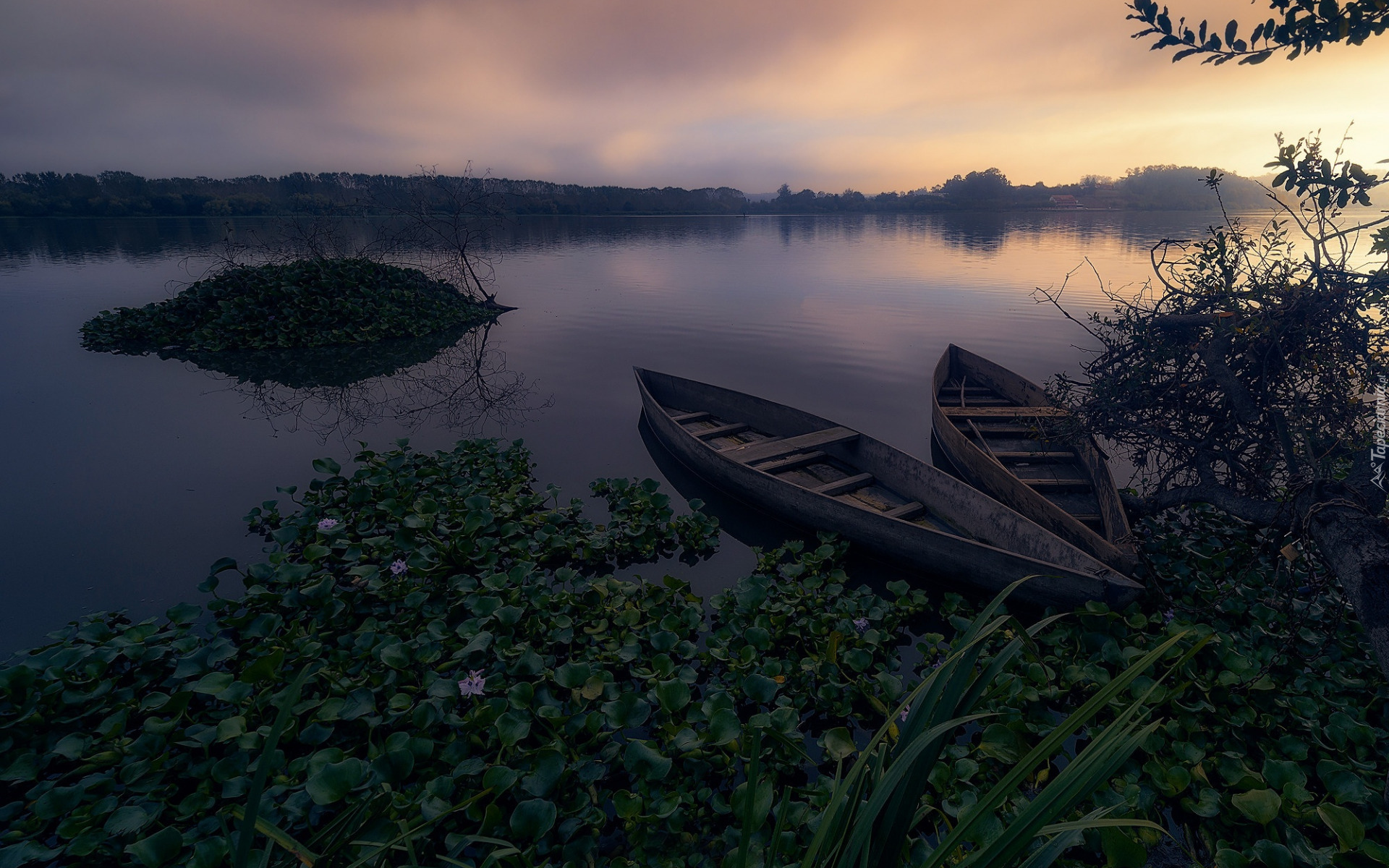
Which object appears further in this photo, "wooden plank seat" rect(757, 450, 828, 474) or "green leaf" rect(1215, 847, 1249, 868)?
"wooden plank seat" rect(757, 450, 828, 474)

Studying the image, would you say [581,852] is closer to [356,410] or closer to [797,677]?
[797,677]

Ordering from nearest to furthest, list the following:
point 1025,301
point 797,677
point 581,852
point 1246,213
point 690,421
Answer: point 581,852, point 797,677, point 690,421, point 1025,301, point 1246,213

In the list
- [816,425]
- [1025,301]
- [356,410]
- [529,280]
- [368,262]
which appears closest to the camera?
[816,425]

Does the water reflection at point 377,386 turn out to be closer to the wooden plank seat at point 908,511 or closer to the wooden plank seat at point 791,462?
the wooden plank seat at point 791,462

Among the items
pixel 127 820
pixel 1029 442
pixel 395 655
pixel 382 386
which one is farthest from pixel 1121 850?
pixel 382 386

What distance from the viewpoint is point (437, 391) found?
1167 centimetres

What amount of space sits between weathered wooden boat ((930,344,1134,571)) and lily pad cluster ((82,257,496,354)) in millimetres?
13675

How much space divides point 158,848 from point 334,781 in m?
0.64

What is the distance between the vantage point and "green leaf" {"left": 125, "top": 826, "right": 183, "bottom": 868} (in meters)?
2.39

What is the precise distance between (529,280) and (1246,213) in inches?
4806

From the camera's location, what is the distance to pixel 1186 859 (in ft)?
9.10

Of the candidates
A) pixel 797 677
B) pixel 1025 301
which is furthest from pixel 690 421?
pixel 1025 301

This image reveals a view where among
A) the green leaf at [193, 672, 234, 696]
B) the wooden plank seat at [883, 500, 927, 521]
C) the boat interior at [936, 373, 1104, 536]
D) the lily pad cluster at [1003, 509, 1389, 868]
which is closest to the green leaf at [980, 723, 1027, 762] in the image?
the lily pad cluster at [1003, 509, 1389, 868]

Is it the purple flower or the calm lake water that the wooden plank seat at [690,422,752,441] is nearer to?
the calm lake water
